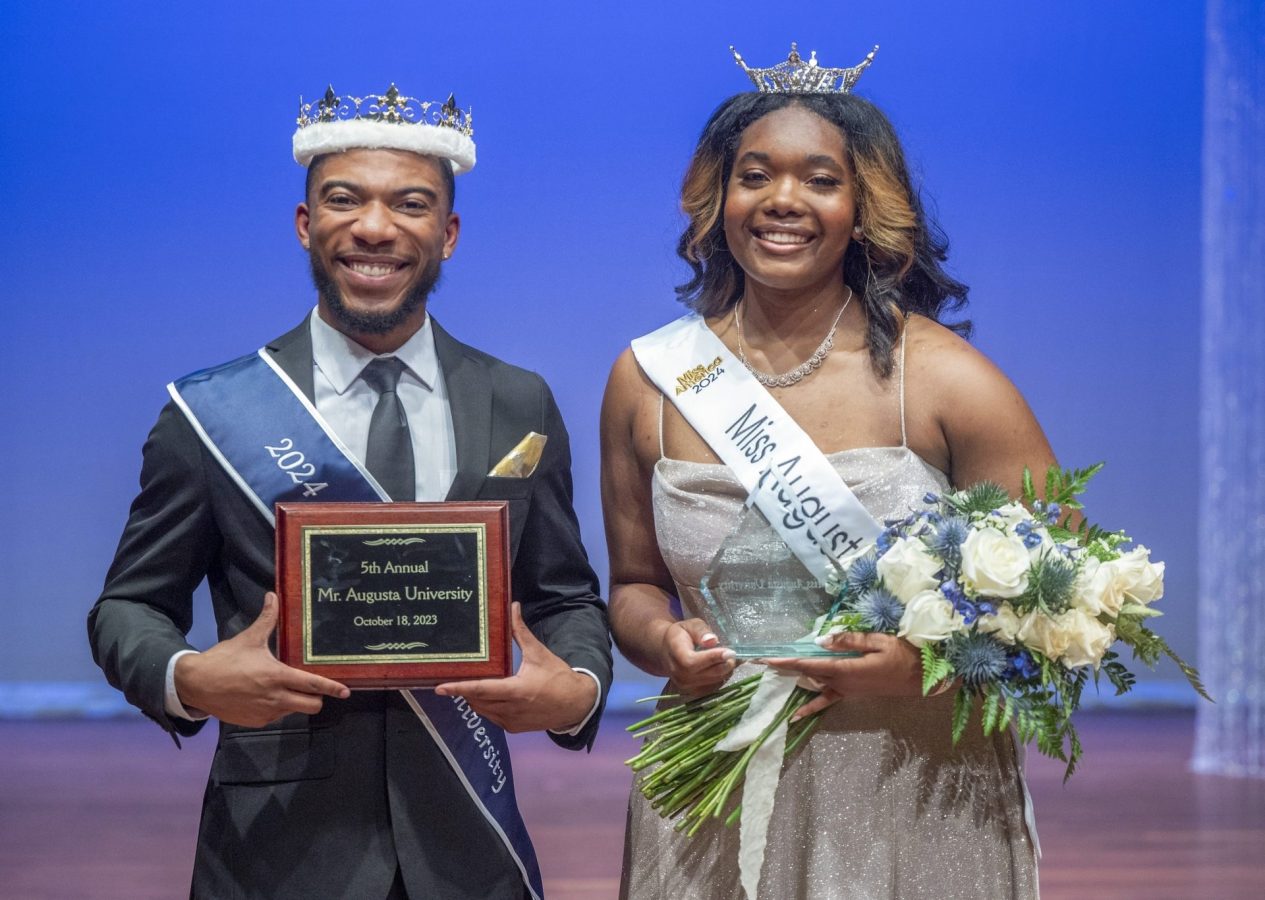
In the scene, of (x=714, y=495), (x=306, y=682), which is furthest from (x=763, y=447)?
(x=306, y=682)

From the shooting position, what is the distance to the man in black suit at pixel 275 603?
5.89 feet

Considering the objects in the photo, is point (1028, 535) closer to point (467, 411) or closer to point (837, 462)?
point (837, 462)

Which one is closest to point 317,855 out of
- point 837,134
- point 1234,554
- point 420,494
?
point 420,494

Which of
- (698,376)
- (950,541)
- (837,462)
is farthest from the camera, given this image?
(698,376)

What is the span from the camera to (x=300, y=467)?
1.88 metres

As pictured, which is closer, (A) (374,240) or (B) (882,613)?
(B) (882,613)

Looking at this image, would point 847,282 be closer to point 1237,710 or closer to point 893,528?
point 893,528

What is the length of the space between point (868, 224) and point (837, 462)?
30 centimetres

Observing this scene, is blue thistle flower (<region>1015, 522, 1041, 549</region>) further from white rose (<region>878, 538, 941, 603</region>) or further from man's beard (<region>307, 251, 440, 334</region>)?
man's beard (<region>307, 251, 440, 334</region>)

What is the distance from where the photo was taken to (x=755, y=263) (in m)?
→ 2.02

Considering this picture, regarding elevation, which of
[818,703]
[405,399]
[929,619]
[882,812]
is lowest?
[882,812]

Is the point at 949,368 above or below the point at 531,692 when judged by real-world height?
above

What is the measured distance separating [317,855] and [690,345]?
81 cm

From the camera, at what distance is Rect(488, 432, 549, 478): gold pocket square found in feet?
6.28
